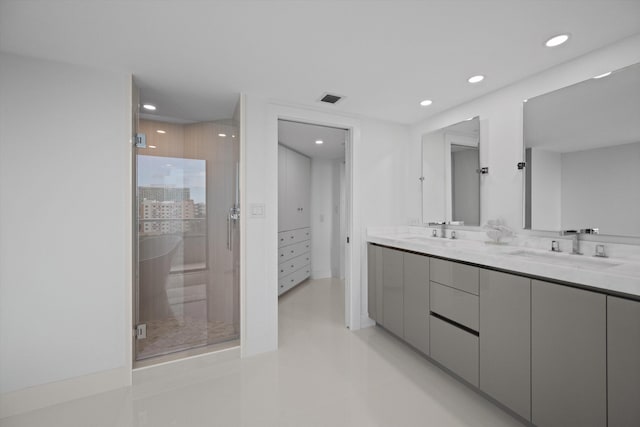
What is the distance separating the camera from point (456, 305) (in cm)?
188

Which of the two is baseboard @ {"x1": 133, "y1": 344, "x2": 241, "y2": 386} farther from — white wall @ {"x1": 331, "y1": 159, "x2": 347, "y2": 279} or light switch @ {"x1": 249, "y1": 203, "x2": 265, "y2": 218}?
white wall @ {"x1": 331, "y1": 159, "x2": 347, "y2": 279}

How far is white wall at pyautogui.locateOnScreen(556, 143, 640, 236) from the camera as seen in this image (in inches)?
59.8

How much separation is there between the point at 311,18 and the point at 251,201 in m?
1.48

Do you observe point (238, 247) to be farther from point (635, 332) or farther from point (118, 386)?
point (635, 332)

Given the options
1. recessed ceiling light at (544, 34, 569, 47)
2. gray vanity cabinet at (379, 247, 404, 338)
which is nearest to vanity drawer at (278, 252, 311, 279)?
gray vanity cabinet at (379, 247, 404, 338)

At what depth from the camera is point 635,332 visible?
3.51 ft

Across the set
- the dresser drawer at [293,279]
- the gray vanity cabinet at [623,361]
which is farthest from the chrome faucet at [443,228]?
the dresser drawer at [293,279]

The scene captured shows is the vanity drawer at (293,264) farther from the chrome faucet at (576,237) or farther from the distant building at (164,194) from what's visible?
the chrome faucet at (576,237)

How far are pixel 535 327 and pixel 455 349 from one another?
0.63 m

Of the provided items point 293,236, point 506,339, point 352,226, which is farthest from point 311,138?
point 506,339

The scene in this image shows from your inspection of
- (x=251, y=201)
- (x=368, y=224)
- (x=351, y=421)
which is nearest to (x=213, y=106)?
(x=251, y=201)

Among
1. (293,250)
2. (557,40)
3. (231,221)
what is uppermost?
(557,40)

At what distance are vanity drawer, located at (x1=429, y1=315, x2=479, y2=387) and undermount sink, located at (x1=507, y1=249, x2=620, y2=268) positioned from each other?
0.68 metres

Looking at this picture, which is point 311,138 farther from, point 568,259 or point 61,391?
point 61,391
